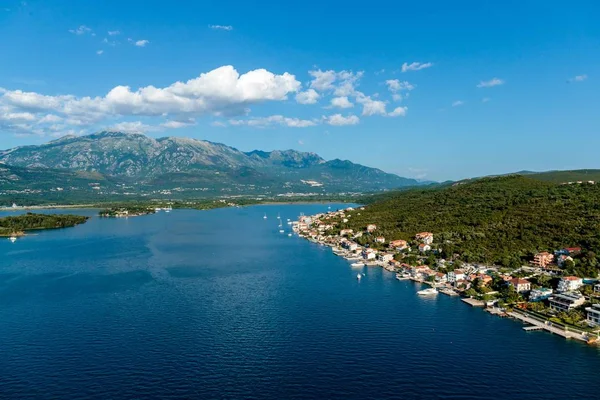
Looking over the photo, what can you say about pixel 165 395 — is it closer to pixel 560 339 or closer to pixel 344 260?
pixel 560 339

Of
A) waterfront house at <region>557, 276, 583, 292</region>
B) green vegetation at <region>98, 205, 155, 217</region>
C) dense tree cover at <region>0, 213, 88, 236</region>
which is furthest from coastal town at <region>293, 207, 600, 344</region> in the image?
green vegetation at <region>98, 205, 155, 217</region>

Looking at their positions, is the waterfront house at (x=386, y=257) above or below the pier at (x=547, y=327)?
above

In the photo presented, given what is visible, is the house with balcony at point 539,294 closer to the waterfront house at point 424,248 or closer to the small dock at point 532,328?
the small dock at point 532,328

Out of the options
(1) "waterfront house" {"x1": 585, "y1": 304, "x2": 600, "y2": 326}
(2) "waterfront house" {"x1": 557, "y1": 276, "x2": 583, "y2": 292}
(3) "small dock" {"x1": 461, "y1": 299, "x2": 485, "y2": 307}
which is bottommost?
(3) "small dock" {"x1": 461, "y1": 299, "x2": 485, "y2": 307}

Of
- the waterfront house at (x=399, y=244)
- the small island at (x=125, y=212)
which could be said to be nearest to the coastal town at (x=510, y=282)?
the waterfront house at (x=399, y=244)

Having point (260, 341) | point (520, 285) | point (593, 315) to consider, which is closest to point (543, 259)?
point (520, 285)

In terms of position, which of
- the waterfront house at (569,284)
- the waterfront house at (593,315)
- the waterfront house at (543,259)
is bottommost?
the waterfront house at (593,315)

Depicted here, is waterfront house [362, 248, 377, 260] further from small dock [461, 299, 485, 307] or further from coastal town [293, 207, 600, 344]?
small dock [461, 299, 485, 307]
